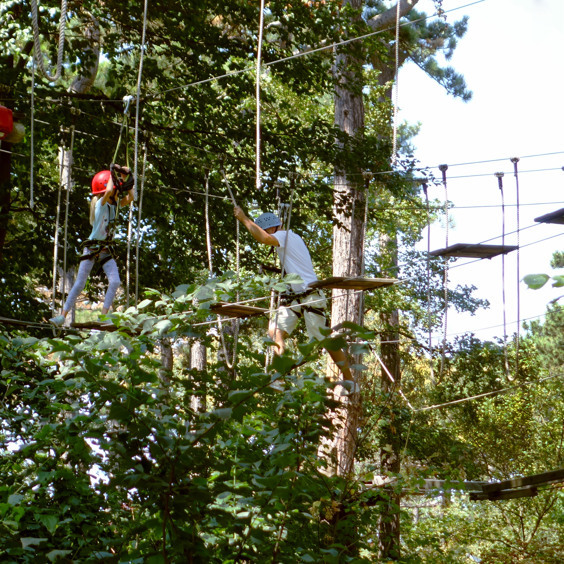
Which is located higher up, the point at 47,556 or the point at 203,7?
the point at 203,7

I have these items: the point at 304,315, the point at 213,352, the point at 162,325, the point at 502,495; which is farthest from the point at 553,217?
the point at 213,352

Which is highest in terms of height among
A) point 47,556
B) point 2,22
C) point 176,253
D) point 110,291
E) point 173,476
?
point 2,22

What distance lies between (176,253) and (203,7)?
2.92m

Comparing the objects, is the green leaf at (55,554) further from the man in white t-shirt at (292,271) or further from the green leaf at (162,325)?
the man in white t-shirt at (292,271)

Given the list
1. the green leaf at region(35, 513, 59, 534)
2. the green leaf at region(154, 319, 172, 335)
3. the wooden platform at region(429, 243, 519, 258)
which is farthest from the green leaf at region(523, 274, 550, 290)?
the wooden platform at region(429, 243, 519, 258)

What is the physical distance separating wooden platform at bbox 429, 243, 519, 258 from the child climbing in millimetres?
2237

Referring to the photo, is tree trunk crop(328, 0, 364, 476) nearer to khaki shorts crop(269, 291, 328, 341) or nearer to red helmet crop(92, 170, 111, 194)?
khaki shorts crop(269, 291, 328, 341)

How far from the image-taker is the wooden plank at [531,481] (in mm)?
5141

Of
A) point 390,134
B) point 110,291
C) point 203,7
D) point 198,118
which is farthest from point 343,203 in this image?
point 390,134

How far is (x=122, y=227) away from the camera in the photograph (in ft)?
29.5

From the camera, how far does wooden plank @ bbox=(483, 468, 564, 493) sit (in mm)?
5141

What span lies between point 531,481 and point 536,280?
469 centimetres

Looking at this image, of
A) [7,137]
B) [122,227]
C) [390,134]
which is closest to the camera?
[7,137]

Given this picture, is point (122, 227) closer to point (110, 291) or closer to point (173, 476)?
point (110, 291)
